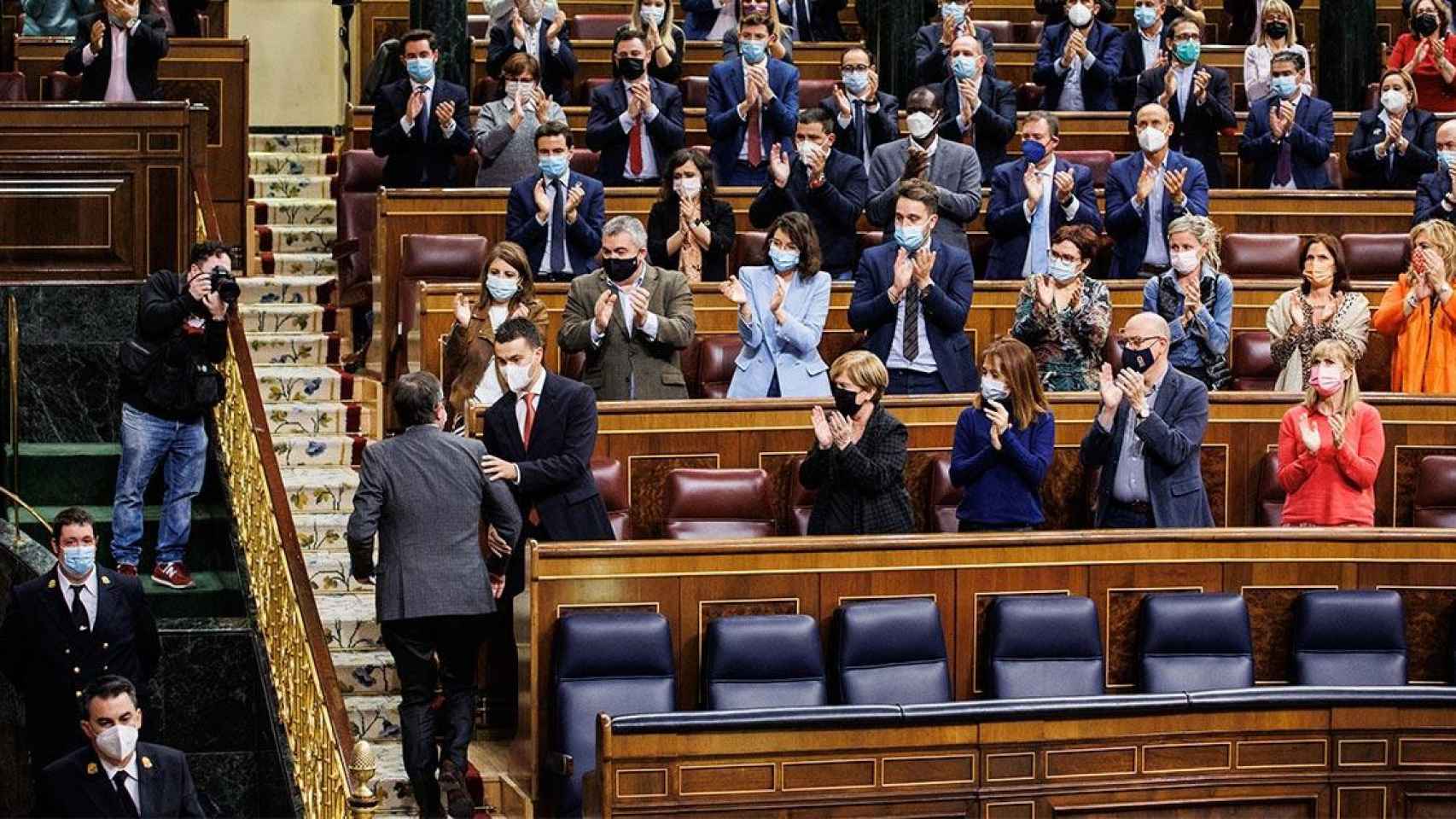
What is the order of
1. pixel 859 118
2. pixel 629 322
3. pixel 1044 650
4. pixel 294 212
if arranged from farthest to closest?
pixel 294 212 < pixel 859 118 < pixel 629 322 < pixel 1044 650

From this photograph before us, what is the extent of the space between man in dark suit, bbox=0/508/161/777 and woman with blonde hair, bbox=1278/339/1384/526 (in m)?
3.34

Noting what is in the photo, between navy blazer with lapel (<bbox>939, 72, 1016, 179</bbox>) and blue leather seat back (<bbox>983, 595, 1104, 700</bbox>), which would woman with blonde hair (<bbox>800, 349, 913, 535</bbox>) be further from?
navy blazer with lapel (<bbox>939, 72, 1016, 179</bbox>)

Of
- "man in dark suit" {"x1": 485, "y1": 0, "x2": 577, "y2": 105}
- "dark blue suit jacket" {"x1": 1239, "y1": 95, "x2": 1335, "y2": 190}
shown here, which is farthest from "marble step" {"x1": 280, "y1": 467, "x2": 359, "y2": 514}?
"dark blue suit jacket" {"x1": 1239, "y1": 95, "x2": 1335, "y2": 190}

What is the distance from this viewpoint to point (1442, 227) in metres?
8.02

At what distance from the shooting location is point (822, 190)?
8.63 metres

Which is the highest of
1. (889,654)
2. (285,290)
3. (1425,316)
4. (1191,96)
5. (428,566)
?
(1191,96)

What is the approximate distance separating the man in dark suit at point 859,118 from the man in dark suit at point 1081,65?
4.80 ft

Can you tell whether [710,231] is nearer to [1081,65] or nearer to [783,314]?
[783,314]

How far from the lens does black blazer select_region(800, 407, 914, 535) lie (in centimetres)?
679

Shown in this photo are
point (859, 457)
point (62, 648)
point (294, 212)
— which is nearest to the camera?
point (859, 457)

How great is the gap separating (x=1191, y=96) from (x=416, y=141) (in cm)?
307

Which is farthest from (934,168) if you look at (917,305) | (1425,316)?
(1425,316)

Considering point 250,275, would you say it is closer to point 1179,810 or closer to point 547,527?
point 547,527

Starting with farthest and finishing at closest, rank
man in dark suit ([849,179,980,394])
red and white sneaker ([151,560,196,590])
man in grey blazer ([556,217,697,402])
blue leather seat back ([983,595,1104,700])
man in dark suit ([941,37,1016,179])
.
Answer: man in dark suit ([941,37,1016,179])
red and white sneaker ([151,560,196,590])
man in dark suit ([849,179,980,394])
man in grey blazer ([556,217,697,402])
blue leather seat back ([983,595,1104,700])
